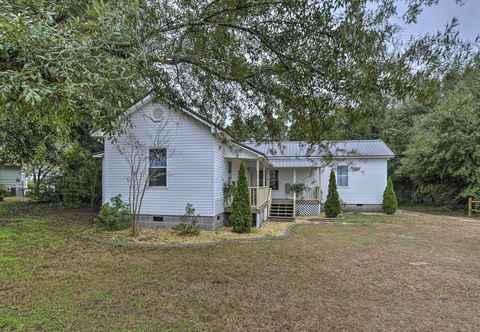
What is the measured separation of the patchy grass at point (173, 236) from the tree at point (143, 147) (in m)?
1.34

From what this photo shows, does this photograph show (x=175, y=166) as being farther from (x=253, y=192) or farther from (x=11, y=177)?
(x=11, y=177)

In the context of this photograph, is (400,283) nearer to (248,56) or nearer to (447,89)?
(447,89)

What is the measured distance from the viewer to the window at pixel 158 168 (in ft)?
36.3

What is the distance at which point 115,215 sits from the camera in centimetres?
1034

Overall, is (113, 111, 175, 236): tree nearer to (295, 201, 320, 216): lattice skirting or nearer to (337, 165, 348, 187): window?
(295, 201, 320, 216): lattice skirting

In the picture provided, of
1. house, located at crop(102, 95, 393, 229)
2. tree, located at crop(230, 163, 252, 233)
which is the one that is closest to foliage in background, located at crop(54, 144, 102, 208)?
house, located at crop(102, 95, 393, 229)

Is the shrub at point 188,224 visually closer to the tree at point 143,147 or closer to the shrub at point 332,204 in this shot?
the tree at point 143,147

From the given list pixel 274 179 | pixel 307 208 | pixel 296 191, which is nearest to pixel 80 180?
pixel 274 179

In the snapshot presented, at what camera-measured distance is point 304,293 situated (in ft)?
15.9

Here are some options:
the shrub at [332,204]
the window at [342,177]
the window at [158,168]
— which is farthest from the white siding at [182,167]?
the window at [342,177]

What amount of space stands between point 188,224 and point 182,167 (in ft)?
7.21

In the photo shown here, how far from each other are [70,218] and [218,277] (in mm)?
10183

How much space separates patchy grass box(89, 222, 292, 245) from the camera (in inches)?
350

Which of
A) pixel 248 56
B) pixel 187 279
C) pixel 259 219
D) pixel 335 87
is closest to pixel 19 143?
pixel 187 279
